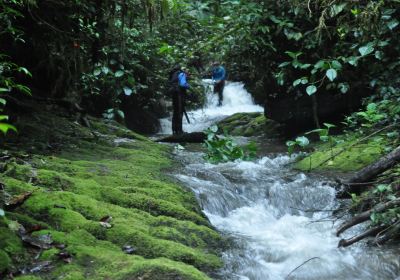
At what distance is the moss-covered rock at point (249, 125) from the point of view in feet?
43.4

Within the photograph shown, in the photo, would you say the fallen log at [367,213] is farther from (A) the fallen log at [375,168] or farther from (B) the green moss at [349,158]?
(B) the green moss at [349,158]

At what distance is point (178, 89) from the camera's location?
12047 millimetres

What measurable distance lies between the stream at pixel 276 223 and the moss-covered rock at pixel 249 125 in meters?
4.46

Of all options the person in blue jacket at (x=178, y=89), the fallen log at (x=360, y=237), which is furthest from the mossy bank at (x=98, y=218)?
the person in blue jacket at (x=178, y=89)

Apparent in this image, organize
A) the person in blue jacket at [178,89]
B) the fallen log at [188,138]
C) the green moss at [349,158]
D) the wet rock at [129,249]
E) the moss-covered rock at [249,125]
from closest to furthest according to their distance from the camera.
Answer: the wet rock at [129,249]
the green moss at [349,158]
the fallen log at [188,138]
the person in blue jacket at [178,89]
the moss-covered rock at [249,125]

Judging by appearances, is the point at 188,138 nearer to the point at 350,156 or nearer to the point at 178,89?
the point at 178,89

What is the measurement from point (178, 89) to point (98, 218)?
852 centimetres

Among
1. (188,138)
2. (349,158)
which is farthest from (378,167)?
(188,138)

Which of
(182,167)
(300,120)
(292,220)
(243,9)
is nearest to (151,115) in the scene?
(300,120)

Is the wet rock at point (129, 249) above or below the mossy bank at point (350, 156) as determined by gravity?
above

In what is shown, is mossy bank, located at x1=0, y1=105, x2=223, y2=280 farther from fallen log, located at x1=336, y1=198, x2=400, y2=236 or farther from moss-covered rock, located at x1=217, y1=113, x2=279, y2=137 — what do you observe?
moss-covered rock, located at x1=217, y1=113, x2=279, y2=137

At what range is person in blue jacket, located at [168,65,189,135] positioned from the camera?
38.7 ft

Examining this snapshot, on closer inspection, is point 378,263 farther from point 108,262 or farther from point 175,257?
point 108,262

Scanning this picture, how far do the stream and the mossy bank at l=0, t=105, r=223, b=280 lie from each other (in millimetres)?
424
